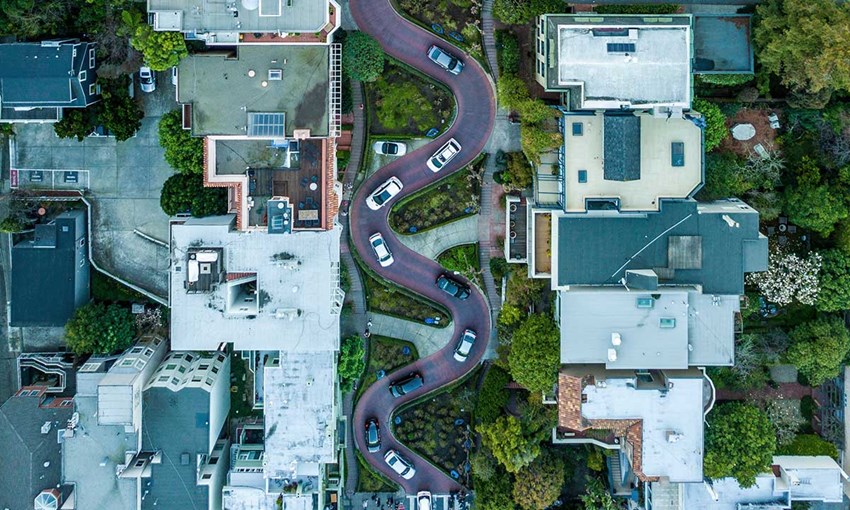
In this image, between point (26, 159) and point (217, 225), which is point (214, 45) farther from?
point (26, 159)

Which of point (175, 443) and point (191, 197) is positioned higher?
point (191, 197)

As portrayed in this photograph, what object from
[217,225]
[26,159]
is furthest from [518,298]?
[26,159]

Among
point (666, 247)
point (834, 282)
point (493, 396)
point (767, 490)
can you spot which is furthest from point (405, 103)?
point (767, 490)

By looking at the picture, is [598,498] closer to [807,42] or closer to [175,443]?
[175,443]

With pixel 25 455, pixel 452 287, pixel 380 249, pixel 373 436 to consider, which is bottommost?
pixel 373 436

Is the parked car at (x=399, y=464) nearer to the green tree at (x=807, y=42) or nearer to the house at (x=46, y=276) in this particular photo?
the house at (x=46, y=276)

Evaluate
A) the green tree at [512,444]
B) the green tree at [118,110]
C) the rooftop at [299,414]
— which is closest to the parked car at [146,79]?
the green tree at [118,110]
